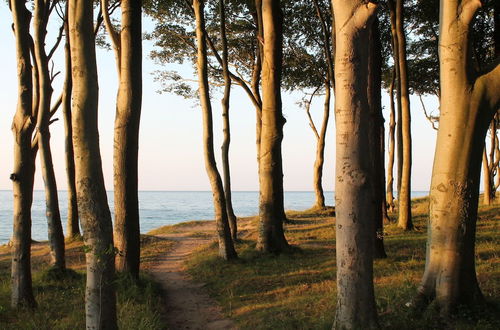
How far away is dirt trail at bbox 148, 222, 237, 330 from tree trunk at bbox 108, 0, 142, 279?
98 cm

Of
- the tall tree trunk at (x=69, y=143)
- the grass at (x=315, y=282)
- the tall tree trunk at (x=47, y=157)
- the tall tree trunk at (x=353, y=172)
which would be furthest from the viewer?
the tall tree trunk at (x=69, y=143)

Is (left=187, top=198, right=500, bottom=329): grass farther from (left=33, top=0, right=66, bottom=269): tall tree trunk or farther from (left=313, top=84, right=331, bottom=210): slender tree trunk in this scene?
(left=313, top=84, right=331, bottom=210): slender tree trunk

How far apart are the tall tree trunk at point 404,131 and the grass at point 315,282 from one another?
0.49 metres

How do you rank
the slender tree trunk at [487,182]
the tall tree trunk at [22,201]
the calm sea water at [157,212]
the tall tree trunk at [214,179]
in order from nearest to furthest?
the tall tree trunk at [22,201]
the tall tree trunk at [214,179]
the slender tree trunk at [487,182]
the calm sea water at [157,212]

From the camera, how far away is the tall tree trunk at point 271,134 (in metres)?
10.7

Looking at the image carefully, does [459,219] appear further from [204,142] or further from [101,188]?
[204,142]

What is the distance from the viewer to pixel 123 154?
8.50 metres

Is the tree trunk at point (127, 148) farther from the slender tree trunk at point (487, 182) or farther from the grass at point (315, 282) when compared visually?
the slender tree trunk at point (487, 182)

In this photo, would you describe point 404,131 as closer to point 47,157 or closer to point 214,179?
point 214,179

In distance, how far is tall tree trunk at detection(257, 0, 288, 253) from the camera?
1072cm

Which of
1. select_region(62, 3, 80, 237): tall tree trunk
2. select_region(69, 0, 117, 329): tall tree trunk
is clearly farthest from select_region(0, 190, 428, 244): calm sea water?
select_region(69, 0, 117, 329): tall tree trunk

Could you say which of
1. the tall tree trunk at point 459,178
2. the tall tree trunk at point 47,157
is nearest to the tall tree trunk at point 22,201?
the tall tree trunk at point 47,157

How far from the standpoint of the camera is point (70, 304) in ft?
23.7

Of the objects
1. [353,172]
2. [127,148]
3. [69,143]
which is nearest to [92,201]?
[353,172]
